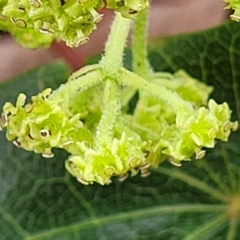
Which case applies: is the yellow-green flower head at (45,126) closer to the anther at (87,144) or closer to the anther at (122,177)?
the anther at (87,144)

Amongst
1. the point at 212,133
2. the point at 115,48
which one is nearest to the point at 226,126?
the point at 212,133

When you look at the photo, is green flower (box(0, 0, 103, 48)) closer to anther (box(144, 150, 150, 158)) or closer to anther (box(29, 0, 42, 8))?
anther (box(29, 0, 42, 8))

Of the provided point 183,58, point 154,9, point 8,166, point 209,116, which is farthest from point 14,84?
point 154,9

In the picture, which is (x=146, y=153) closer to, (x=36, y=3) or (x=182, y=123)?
(x=182, y=123)

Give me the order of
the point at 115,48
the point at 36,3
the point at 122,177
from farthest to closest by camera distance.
Answer: 1. the point at 122,177
2. the point at 115,48
3. the point at 36,3

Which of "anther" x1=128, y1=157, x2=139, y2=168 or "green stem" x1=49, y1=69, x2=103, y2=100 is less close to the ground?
"green stem" x1=49, y1=69, x2=103, y2=100

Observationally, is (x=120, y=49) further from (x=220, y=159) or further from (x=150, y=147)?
(x=220, y=159)

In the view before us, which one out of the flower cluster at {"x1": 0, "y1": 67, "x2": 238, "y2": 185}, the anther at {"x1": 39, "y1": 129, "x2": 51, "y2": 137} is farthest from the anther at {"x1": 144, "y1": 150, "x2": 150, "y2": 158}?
the anther at {"x1": 39, "y1": 129, "x2": 51, "y2": 137}
